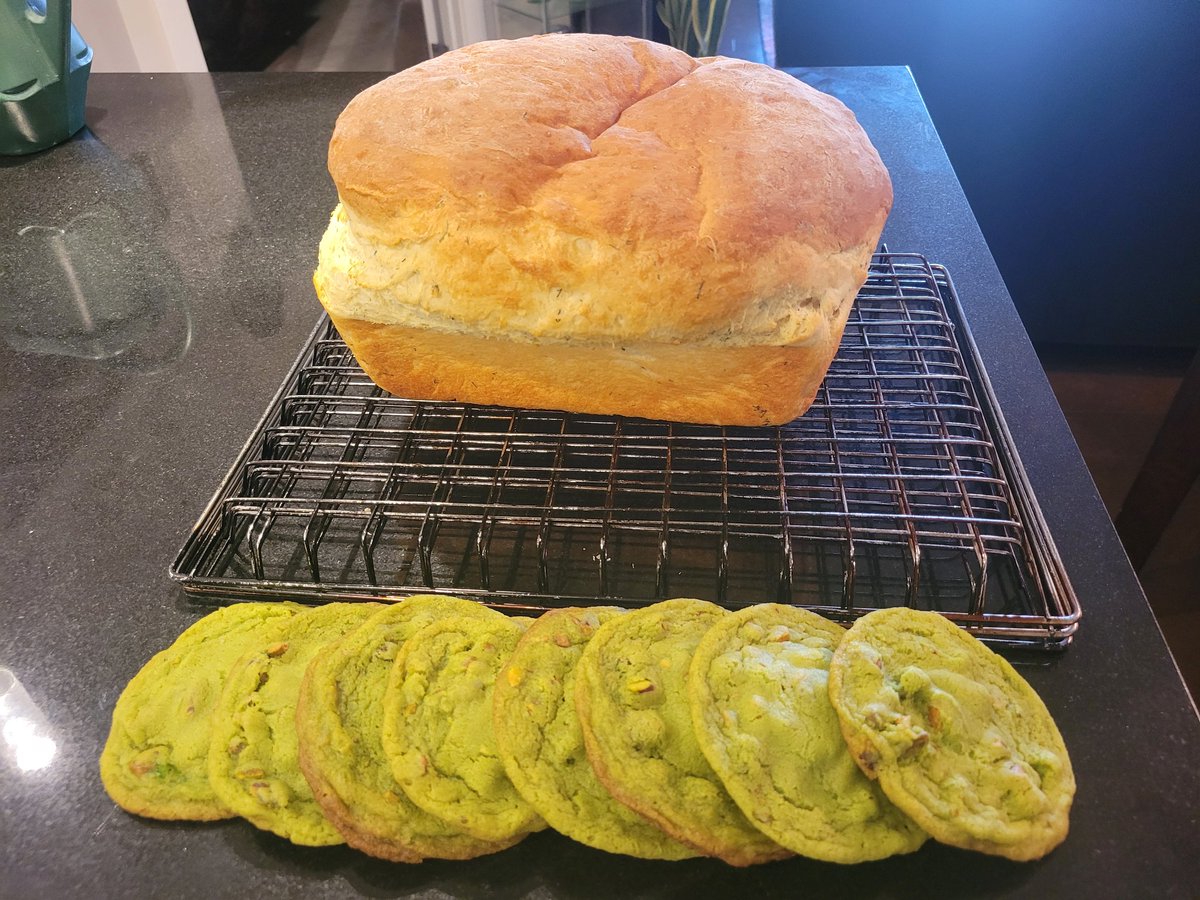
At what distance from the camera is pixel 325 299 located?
153cm

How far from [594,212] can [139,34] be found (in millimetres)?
4447

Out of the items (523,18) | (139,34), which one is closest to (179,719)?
(523,18)

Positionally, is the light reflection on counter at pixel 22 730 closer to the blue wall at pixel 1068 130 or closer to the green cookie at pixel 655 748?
the green cookie at pixel 655 748

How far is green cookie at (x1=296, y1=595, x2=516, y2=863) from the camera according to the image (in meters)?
0.97

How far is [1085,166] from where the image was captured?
316cm

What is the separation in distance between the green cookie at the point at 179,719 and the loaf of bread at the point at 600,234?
601 mm

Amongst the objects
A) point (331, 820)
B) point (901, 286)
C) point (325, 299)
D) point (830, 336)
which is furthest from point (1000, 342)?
point (331, 820)

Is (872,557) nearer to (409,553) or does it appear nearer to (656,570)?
(656,570)

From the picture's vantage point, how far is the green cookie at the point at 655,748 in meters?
0.92

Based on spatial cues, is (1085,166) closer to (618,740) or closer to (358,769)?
(618,740)

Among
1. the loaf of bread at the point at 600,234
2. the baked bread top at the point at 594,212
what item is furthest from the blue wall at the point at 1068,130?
the baked bread top at the point at 594,212

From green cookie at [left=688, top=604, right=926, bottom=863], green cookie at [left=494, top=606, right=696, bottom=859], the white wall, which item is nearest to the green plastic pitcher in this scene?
the white wall

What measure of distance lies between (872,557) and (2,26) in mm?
2994

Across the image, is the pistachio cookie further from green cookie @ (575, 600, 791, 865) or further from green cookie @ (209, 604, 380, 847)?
green cookie @ (209, 604, 380, 847)
